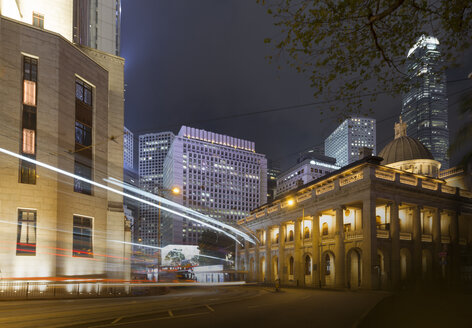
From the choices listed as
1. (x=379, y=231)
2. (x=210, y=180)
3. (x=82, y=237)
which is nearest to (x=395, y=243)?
(x=379, y=231)

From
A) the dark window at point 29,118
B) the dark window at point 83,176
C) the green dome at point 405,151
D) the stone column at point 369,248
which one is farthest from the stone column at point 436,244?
the dark window at point 29,118

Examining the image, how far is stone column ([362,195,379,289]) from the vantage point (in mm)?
36219

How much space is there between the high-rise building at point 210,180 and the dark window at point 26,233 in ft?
481

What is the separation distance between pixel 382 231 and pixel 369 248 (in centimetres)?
312

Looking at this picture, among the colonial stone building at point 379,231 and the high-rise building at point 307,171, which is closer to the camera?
the colonial stone building at point 379,231

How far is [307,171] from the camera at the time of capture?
578 ft

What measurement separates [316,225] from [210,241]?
218ft

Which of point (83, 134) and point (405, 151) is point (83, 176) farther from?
point (405, 151)

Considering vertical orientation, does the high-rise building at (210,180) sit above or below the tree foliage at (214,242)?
above

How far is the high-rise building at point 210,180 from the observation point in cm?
18250

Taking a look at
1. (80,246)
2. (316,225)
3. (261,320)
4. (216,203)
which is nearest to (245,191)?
(216,203)

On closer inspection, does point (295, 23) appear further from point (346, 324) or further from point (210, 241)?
point (210, 241)

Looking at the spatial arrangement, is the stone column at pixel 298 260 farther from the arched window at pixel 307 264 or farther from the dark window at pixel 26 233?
the dark window at pixel 26 233

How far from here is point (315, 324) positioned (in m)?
12.5
